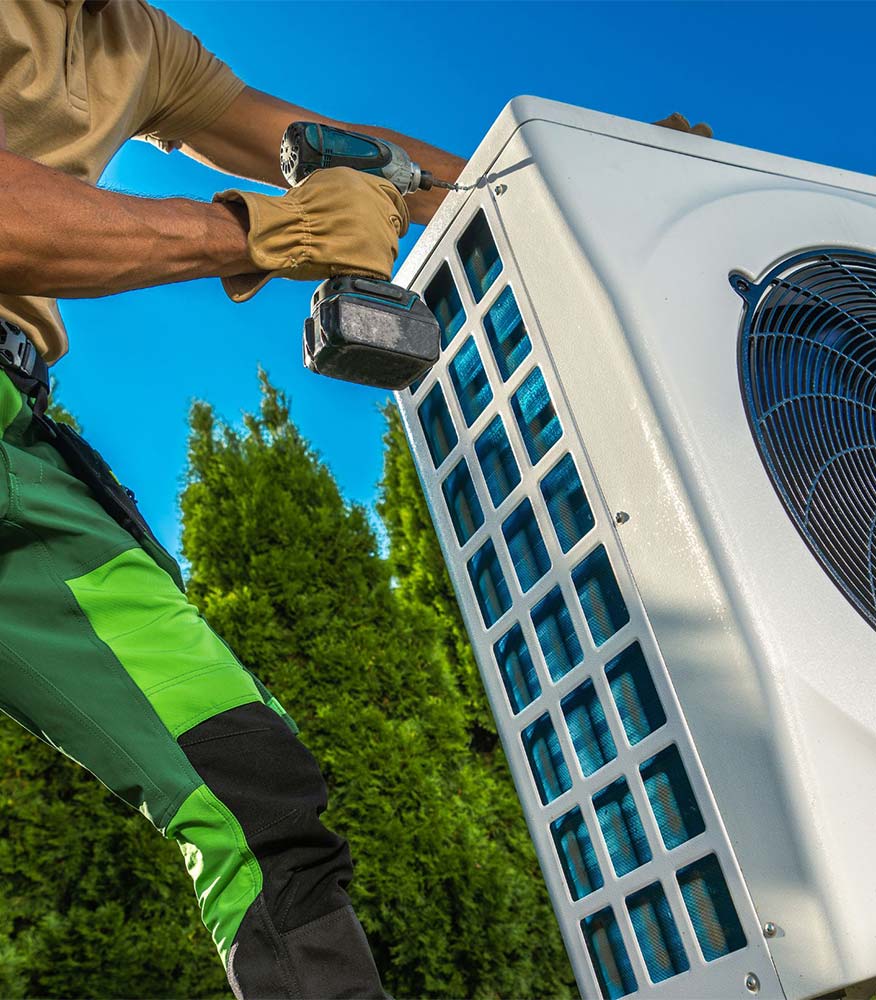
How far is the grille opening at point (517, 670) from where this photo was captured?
5.30 ft

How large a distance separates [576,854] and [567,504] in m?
0.53

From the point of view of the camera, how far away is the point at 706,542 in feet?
4.23

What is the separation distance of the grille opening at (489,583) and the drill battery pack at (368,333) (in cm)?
43

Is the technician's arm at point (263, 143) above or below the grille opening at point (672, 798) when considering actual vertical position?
above

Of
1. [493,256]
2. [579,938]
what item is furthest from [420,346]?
[579,938]

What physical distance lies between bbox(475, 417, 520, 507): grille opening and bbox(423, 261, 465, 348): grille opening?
21 centimetres

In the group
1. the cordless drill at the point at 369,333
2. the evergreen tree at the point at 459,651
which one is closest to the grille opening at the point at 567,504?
the cordless drill at the point at 369,333

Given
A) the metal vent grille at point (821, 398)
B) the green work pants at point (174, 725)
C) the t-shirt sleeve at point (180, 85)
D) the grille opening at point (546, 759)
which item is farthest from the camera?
the t-shirt sleeve at point (180, 85)

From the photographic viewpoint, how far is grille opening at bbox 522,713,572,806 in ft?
5.10

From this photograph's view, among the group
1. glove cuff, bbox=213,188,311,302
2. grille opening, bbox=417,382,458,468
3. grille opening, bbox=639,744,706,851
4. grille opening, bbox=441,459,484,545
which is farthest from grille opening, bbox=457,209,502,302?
grille opening, bbox=639,744,706,851

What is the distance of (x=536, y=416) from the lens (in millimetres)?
1565

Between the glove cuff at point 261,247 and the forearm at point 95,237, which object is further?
the glove cuff at point 261,247

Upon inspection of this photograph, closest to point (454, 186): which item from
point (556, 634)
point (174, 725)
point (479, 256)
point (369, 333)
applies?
point (479, 256)

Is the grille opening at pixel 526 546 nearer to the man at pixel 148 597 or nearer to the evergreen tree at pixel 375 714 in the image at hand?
the man at pixel 148 597
